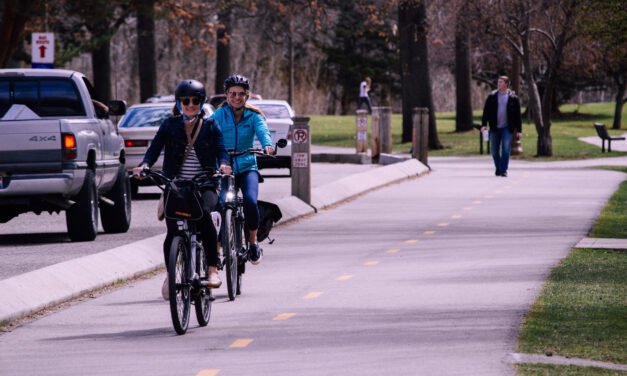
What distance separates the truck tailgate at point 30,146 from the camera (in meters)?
16.7

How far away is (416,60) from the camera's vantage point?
4506 centimetres

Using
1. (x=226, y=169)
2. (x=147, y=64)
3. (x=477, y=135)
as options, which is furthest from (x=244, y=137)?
(x=147, y=64)

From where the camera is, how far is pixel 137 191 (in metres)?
26.7

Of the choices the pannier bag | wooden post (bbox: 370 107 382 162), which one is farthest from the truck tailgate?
wooden post (bbox: 370 107 382 162)

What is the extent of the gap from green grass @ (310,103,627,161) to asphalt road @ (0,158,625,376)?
21.1 m

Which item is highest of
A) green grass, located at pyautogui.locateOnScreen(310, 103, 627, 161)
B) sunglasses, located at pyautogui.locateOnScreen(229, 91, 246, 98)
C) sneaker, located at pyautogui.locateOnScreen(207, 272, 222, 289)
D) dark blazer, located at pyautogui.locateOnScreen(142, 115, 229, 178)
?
sunglasses, located at pyautogui.locateOnScreen(229, 91, 246, 98)

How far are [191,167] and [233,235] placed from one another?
132 centimetres

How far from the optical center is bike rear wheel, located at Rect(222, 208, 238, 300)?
39.5 ft

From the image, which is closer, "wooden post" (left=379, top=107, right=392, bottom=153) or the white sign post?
the white sign post

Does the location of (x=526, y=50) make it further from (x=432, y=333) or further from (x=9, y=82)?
(x=432, y=333)

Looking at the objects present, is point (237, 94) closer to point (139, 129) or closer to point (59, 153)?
point (59, 153)

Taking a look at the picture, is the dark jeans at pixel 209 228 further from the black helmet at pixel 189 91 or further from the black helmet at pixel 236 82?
the black helmet at pixel 236 82

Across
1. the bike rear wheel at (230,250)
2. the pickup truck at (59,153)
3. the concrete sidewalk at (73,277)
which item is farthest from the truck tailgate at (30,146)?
the bike rear wheel at (230,250)

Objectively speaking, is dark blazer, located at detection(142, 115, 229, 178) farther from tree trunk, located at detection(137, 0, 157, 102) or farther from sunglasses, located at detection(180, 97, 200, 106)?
tree trunk, located at detection(137, 0, 157, 102)
